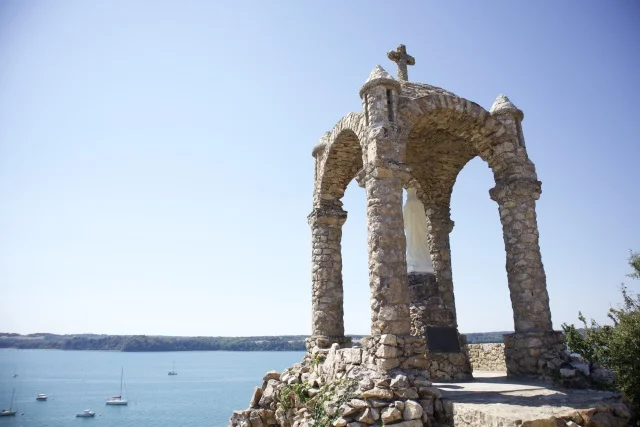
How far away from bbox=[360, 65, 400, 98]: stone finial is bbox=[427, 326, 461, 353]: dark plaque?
5404mm

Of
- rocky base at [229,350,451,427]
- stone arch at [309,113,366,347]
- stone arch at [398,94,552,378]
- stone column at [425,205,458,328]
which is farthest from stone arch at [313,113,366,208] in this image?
rocky base at [229,350,451,427]

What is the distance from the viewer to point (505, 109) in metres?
9.76

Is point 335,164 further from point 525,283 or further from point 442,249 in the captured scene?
point 525,283

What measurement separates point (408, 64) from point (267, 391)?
29.8 ft

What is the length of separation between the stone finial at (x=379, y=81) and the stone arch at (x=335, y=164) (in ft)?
6.23

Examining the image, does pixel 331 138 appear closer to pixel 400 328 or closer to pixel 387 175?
pixel 387 175

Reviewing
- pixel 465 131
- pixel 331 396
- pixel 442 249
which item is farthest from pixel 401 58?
pixel 331 396

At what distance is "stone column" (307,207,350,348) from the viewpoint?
10586mm

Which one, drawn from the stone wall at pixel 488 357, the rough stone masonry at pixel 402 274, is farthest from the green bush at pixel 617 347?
the stone wall at pixel 488 357

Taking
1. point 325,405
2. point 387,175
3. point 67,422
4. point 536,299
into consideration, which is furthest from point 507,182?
point 67,422

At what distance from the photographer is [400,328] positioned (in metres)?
7.21

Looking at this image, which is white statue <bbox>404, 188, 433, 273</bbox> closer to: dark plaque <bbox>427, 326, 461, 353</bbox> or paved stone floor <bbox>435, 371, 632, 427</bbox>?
dark plaque <bbox>427, 326, 461, 353</bbox>

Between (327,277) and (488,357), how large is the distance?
5.43 m

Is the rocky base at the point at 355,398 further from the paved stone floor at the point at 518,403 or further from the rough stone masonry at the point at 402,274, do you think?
the paved stone floor at the point at 518,403
